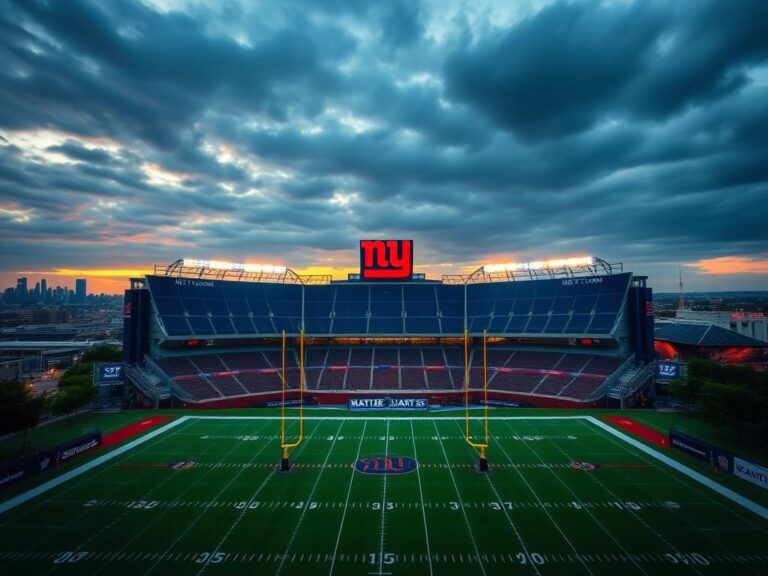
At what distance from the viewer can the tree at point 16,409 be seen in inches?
995

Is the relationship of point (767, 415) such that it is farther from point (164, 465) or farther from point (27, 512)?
point (27, 512)

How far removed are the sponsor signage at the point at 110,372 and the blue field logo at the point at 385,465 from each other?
28.9 meters

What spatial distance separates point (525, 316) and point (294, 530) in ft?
138

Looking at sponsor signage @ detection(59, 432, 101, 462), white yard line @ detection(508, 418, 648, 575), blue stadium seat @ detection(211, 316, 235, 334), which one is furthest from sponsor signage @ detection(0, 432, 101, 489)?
white yard line @ detection(508, 418, 648, 575)

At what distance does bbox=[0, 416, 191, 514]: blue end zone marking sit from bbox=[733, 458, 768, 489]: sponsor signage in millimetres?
37075

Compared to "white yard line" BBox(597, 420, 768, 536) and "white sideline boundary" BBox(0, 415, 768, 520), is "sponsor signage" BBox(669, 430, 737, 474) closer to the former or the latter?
"white sideline boundary" BBox(0, 415, 768, 520)

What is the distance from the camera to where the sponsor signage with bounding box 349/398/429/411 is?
130 ft

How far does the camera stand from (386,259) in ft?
184

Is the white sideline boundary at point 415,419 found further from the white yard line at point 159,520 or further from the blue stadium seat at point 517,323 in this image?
the blue stadium seat at point 517,323

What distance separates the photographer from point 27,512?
1866cm

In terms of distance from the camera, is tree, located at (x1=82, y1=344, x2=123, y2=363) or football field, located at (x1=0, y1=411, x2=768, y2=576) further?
tree, located at (x1=82, y1=344, x2=123, y2=363)

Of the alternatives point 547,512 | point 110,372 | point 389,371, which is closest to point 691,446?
point 547,512

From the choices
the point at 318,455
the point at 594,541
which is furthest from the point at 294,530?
the point at 594,541

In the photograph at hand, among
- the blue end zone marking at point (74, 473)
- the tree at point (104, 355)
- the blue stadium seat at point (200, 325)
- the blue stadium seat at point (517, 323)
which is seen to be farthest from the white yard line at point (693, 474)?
the tree at point (104, 355)
